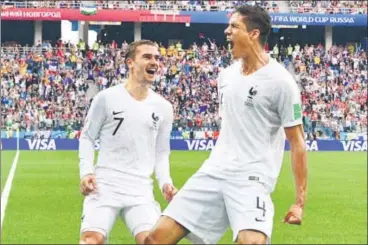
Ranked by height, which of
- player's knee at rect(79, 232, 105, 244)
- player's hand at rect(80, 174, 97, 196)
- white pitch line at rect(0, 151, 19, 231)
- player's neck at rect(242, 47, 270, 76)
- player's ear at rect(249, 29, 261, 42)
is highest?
player's ear at rect(249, 29, 261, 42)

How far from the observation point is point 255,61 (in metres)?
6.59

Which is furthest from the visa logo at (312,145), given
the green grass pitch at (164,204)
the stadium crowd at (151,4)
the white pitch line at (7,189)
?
the white pitch line at (7,189)

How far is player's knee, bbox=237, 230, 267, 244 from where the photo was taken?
6.18 m

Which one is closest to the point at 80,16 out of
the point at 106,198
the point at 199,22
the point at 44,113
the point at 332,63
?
the point at 199,22

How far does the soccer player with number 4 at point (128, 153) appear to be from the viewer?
23.5 ft

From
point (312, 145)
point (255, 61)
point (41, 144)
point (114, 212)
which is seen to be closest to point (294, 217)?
point (255, 61)

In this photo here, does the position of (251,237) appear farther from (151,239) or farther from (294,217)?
(151,239)

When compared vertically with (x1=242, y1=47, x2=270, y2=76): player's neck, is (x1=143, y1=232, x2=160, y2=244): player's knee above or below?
below

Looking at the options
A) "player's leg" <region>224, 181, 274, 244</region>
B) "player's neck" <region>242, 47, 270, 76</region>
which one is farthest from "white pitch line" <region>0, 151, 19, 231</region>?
"player's neck" <region>242, 47, 270, 76</region>

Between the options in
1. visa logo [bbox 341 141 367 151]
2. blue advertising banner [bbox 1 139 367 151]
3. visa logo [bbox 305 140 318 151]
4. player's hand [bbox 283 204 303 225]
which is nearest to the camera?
player's hand [bbox 283 204 303 225]

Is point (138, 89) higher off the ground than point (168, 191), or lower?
higher

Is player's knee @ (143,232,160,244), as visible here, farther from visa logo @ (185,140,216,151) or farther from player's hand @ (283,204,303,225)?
visa logo @ (185,140,216,151)

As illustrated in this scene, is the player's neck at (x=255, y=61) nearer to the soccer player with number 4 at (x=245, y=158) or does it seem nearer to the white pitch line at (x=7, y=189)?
the soccer player with number 4 at (x=245, y=158)

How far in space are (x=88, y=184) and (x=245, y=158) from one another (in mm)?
1409
